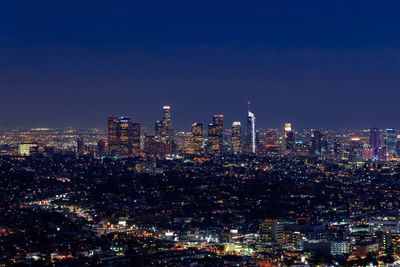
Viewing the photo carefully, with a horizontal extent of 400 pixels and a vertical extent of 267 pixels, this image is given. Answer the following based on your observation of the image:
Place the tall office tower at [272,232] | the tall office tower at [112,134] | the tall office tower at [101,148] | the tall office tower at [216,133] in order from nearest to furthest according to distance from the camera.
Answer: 1. the tall office tower at [272,232]
2. the tall office tower at [101,148]
3. the tall office tower at [112,134]
4. the tall office tower at [216,133]

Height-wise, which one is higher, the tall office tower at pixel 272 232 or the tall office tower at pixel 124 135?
the tall office tower at pixel 124 135

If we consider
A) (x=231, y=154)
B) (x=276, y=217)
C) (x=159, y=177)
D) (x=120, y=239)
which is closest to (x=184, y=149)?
(x=231, y=154)

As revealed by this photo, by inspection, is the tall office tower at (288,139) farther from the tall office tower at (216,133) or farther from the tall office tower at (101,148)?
the tall office tower at (101,148)

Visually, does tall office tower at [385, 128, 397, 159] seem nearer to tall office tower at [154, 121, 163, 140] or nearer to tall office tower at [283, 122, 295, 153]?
tall office tower at [283, 122, 295, 153]

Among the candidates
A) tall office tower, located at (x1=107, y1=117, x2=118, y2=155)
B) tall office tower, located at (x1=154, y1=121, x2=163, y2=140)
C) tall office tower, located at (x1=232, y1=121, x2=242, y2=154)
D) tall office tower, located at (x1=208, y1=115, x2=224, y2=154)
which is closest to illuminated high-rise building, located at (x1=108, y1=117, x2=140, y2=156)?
tall office tower, located at (x1=107, y1=117, x2=118, y2=155)

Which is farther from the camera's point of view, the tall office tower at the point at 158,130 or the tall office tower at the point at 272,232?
the tall office tower at the point at 158,130

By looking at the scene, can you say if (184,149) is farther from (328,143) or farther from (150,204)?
(150,204)

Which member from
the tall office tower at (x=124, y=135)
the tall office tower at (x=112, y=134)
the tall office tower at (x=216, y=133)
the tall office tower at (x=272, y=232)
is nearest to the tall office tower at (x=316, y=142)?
the tall office tower at (x=216, y=133)
